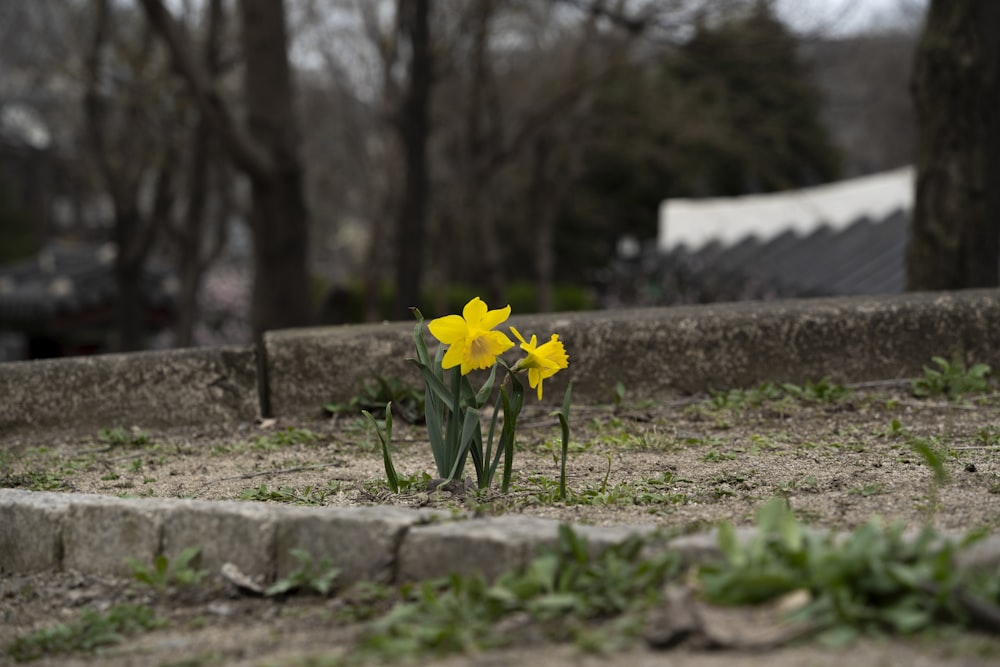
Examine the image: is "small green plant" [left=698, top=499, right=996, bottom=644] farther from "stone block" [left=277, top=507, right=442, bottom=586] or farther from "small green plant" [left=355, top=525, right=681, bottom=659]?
"stone block" [left=277, top=507, right=442, bottom=586]

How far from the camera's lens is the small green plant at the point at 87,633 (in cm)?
235

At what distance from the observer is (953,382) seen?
14.4 feet

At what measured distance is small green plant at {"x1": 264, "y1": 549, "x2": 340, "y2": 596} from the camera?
2.49 metres

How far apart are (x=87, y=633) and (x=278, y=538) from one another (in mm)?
433

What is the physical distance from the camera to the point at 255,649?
7.20 ft

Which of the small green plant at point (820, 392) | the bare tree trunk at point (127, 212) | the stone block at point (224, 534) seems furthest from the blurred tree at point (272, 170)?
the stone block at point (224, 534)

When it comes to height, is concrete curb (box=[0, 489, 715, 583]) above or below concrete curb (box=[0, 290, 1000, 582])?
below

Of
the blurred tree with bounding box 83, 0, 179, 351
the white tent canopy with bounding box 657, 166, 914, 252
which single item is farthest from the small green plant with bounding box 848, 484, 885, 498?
the blurred tree with bounding box 83, 0, 179, 351

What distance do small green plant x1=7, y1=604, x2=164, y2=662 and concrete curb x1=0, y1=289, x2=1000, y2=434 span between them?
2.16 meters

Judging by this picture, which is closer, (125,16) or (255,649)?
(255,649)

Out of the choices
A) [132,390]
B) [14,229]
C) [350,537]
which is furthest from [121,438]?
[14,229]

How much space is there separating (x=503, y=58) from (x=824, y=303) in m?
14.7

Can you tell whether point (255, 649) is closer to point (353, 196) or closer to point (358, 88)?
point (358, 88)

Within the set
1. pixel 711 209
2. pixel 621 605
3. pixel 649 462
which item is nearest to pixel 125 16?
pixel 711 209
